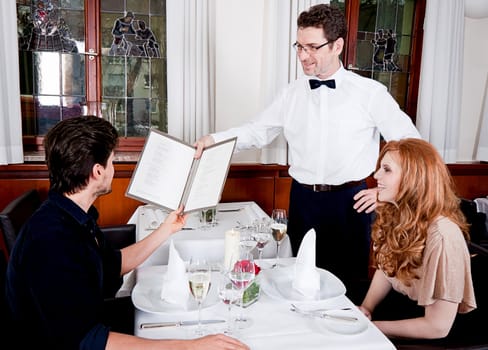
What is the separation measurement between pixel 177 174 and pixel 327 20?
108 cm

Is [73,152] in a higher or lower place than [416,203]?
higher

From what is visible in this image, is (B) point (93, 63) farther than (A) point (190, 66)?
Yes

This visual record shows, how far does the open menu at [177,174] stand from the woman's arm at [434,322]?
0.91 meters

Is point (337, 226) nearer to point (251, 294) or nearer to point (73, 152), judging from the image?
point (251, 294)

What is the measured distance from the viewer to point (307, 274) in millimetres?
1484

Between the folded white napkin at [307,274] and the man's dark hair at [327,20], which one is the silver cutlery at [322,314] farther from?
the man's dark hair at [327,20]

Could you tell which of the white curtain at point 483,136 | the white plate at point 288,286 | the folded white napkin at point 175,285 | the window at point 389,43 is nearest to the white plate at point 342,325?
the white plate at point 288,286

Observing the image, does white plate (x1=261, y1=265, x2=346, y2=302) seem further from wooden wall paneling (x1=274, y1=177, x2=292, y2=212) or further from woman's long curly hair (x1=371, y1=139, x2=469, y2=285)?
wooden wall paneling (x1=274, y1=177, x2=292, y2=212)

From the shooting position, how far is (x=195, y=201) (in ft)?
6.04

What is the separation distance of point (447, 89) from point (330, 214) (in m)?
1.91

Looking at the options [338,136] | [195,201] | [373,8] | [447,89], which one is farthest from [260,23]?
[195,201]

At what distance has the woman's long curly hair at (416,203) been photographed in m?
1.48

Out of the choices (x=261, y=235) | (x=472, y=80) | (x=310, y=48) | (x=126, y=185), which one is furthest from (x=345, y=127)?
(x=472, y=80)

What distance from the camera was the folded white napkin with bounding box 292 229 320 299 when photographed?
1472 millimetres
